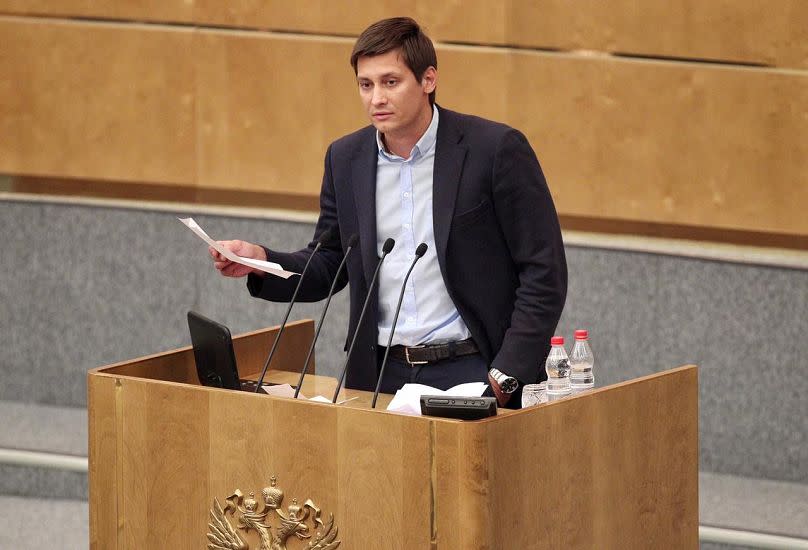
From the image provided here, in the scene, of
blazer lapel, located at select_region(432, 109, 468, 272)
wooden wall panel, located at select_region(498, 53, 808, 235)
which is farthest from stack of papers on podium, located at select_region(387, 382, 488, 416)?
wooden wall panel, located at select_region(498, 53, 808, 235)

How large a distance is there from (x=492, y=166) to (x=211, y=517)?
0.87 metres

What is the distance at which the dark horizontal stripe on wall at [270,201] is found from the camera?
13.4 ft

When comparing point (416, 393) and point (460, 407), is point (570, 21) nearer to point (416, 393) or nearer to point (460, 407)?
point (416, 393)

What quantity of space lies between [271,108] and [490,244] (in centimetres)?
202

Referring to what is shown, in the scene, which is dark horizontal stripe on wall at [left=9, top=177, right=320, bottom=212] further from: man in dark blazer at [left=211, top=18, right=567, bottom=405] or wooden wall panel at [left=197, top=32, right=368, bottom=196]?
man in dark blazer at [left=211, top=18, right=567, bottom=405]

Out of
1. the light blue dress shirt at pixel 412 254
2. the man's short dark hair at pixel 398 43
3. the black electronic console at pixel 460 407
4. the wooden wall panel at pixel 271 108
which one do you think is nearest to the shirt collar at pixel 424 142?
the light blue dress shirt at pixel 412 254

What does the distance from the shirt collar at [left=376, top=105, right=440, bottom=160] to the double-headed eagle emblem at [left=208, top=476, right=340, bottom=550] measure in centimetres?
78

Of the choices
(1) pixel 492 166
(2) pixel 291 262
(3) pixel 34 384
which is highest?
(1) pixel 492 166

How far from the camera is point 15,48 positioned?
15.8 ft

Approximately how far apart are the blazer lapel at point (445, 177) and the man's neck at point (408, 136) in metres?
0.04

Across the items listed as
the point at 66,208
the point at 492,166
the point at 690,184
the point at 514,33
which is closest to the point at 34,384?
the point at 66,208

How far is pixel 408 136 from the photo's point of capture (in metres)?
2.77

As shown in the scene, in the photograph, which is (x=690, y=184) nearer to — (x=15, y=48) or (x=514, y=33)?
(x=514, y=33)

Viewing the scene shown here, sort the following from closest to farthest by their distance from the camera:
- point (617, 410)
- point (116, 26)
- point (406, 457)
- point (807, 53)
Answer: point (406, 457) < point (617, 410) < point (807, 53) < point (116, 26)
